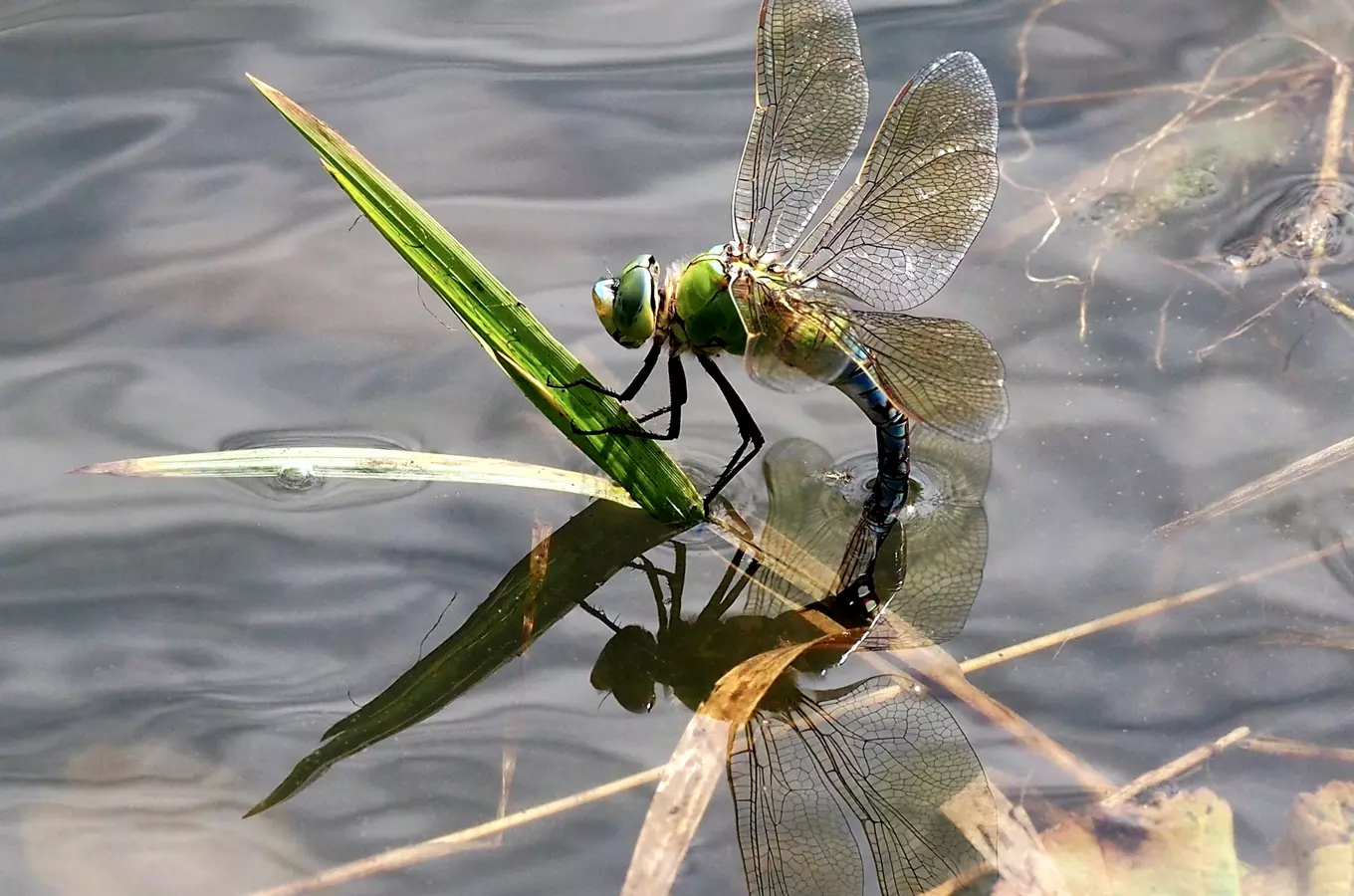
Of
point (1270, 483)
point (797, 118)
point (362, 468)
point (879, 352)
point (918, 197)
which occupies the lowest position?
point (362, 468)

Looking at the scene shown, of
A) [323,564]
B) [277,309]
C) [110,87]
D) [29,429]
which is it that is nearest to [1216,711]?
[323,564]

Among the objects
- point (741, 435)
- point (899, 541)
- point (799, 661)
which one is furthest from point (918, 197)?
point (799, 661)

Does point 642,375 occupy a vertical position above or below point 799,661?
above

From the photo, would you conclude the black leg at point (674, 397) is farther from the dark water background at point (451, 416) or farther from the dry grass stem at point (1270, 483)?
the dry grass stem at point (1270, 483)

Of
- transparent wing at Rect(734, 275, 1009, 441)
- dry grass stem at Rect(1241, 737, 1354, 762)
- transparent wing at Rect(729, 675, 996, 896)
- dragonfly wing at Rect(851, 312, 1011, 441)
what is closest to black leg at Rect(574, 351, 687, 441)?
transparent wing at Rect(734, 275, 1009, 441)

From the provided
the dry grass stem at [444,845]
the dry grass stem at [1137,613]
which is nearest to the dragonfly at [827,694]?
the dry grass stem at [1137,613]

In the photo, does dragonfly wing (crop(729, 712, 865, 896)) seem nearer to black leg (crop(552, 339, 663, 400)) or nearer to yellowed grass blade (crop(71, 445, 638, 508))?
yellowed grass blade (crop(71, 445, 638, 508))

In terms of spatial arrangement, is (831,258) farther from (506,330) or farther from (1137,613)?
(1137,613)

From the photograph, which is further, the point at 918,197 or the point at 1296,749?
the point at 918,197
